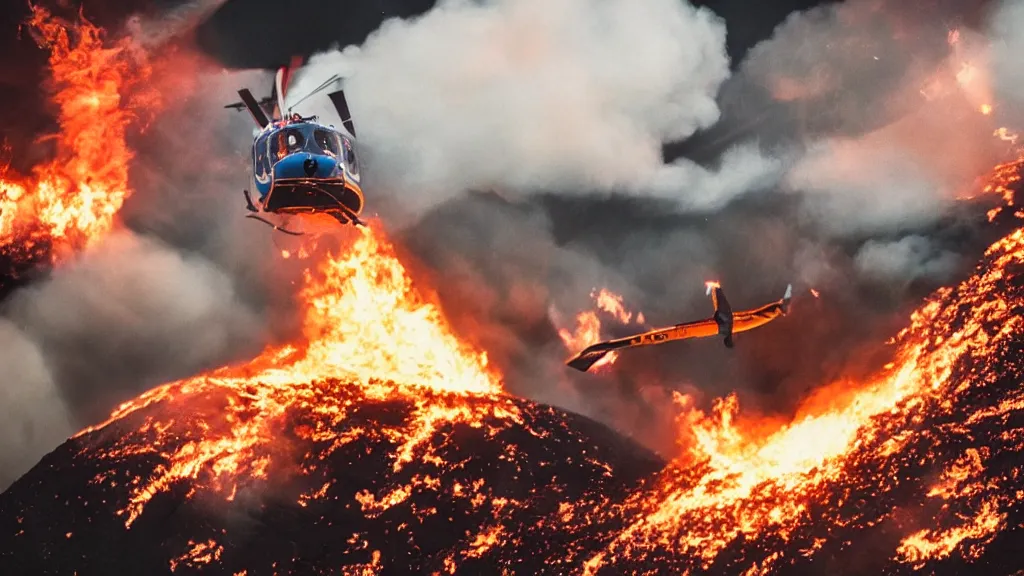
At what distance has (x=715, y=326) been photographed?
3341 cm

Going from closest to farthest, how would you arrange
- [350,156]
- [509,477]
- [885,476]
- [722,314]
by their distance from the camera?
[722,314] → [350,156] → [885,476] → [509,477]

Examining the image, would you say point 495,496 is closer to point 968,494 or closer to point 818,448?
point 818,448

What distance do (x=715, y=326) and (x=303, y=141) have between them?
18193 mm

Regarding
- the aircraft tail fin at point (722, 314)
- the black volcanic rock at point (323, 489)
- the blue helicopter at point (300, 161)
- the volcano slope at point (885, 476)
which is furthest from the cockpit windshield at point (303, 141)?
the black volcanic rock at point (323, 489)

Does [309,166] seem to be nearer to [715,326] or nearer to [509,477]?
[715,326]

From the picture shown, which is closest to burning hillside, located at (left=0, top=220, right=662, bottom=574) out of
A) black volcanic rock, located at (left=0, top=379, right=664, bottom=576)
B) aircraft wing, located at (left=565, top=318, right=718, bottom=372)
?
black volcanic rock, located at (left=0, top=379, right=664, bottom=576)

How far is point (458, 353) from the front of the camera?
49.8 meters

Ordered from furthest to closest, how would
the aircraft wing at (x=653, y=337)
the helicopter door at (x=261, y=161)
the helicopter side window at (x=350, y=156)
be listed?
the helicopter side window at (x=350, y=156) < the aircraft wing at (x=653, y=337) < the helicopter door at (x=261, y=161)

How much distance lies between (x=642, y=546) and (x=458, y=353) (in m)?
16.4

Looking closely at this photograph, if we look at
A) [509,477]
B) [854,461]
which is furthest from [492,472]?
[854,461]

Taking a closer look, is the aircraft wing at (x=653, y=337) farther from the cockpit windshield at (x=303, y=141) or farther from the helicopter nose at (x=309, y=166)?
the cockpit windshield at (x=303, y=141)

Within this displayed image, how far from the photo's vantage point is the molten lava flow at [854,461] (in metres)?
47.1

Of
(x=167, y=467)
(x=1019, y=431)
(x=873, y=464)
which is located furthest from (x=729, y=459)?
(x=167, y=467)

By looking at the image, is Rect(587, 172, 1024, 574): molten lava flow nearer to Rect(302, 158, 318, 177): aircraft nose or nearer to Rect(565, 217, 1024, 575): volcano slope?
Rect(565, 217, 1024, 575): volcano slope
